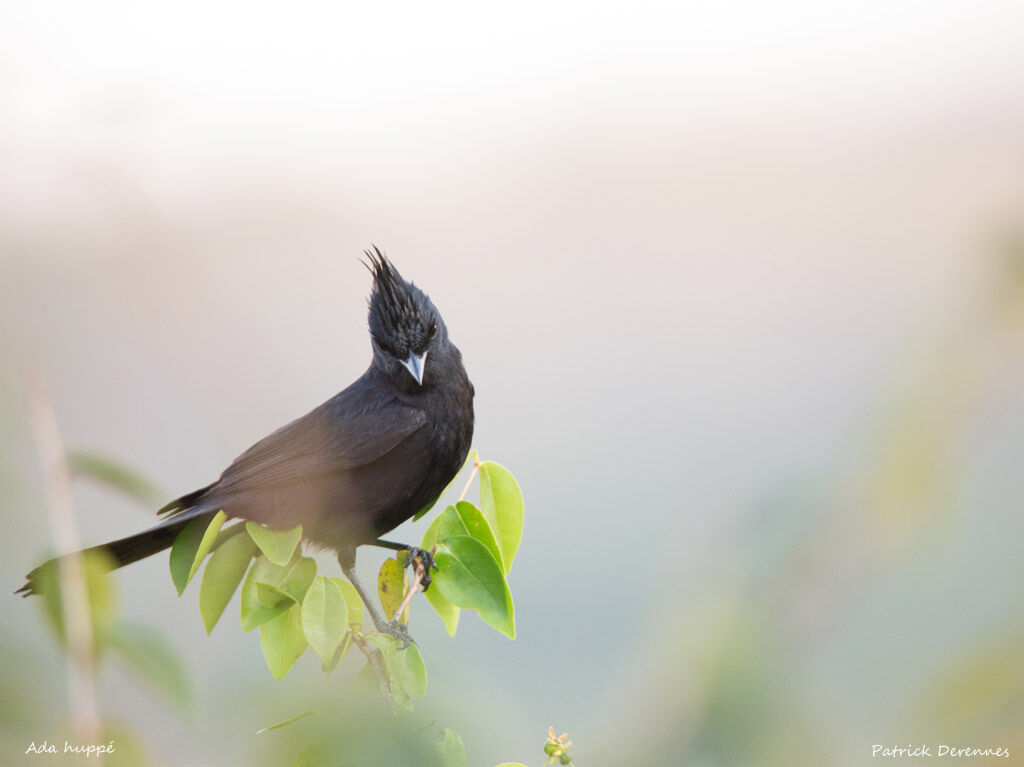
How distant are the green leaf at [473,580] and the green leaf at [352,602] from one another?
156 mm

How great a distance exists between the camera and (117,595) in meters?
0.67

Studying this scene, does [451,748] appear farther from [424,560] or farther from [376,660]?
[424,560]

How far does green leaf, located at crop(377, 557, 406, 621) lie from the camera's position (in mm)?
1590

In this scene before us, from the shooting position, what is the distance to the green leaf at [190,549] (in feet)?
4.52

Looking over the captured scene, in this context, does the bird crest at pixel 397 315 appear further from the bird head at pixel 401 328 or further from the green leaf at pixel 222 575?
the green leaf at pixel 222 575

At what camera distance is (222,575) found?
4.80 feet

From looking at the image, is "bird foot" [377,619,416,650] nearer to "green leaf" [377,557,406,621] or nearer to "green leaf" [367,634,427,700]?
"green leaf" [367,634,427,700]

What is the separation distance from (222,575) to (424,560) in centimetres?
33

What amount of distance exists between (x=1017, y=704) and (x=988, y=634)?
0.18ft

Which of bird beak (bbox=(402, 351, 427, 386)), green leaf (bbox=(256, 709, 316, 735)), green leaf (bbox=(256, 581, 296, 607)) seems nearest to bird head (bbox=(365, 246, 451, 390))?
bird beak (bbox=(402, 351, 427, 386))

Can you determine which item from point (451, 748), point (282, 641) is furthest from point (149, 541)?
point (451, 748)

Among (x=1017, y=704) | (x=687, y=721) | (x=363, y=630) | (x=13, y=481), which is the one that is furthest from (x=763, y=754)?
(x=363, y=630)

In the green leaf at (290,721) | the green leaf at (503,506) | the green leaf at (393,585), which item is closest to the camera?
the green leaf at (290,721)

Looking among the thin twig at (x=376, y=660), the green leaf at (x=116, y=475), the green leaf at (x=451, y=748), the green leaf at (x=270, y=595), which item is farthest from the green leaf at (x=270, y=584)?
the green leaf at (x=116, y=475)
